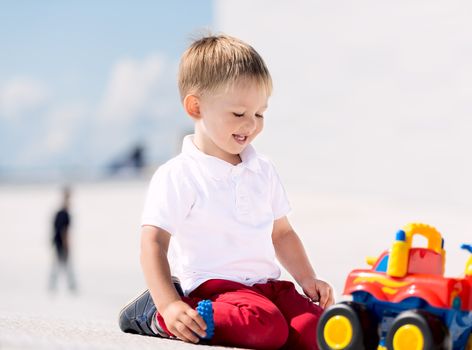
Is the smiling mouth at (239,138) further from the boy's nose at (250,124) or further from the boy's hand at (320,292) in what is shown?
the boy's hand at (320,292)

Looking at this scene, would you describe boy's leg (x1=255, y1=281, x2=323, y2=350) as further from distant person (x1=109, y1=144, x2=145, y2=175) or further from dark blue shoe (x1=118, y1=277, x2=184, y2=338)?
distant person (x1=109, y1=144, x2=145, y2=175)

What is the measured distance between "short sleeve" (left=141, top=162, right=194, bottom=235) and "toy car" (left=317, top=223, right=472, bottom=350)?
1.68ft

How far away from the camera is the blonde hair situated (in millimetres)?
2086

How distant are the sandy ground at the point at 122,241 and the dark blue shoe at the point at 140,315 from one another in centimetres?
174

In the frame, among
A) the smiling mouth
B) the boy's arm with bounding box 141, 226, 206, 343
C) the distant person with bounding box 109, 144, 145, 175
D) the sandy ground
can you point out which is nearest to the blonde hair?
the smiling mouth

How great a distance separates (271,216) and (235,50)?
453 mm

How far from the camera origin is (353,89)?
35.3 feet

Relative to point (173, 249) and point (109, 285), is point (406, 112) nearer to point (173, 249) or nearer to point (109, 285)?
point (109, 285)

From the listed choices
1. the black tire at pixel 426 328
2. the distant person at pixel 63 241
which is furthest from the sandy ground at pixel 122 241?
the black tire at pixel 426 328

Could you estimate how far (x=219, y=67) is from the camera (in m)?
2.10

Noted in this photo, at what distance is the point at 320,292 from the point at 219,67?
66 cm

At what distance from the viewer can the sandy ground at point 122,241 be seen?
6.80m

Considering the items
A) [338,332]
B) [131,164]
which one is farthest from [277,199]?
[131,164]

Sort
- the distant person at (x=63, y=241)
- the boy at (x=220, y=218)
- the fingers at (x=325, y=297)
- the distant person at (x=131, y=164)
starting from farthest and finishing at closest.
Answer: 1. the distant person at (x=131, y=164)
2. the distant person at (x=63, y=241)
3. the fingers at (x=325, y=297)
4. the boy at (x=220, y=218)
